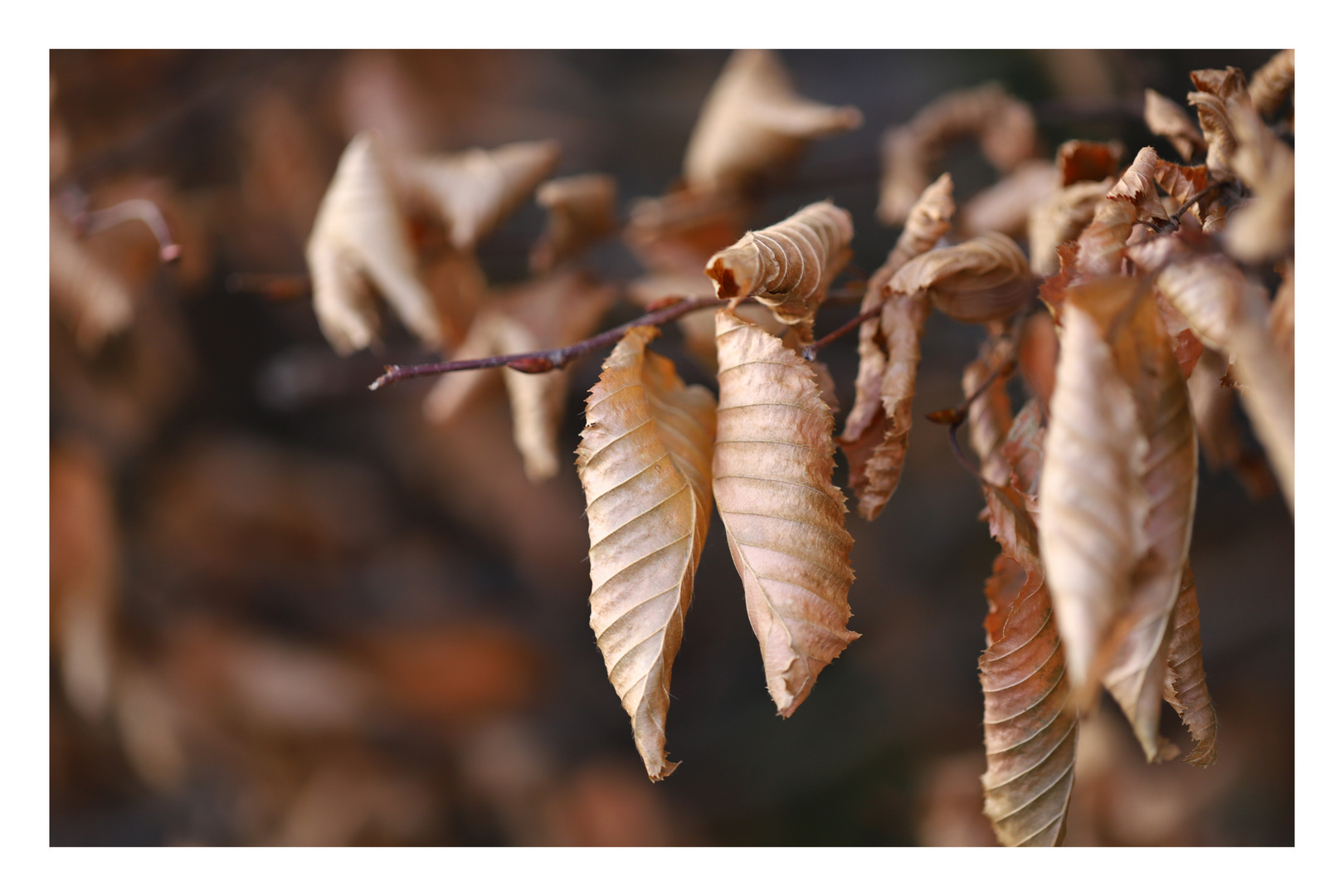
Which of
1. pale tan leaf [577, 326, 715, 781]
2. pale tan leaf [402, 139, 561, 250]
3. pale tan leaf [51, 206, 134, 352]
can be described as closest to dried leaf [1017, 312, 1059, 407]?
pale tan leaf [577, 326, 715, 781]

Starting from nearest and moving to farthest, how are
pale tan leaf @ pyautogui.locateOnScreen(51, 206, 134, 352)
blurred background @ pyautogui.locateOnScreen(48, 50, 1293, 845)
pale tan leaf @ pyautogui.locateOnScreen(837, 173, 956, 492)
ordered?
pale tan leaf @ pyautogui.locateOnScreen(837, 173, 956, 492) → pale tan leaf @ pyautogui.locateOnScreen(51, 206, 134, 352) → blurred background @ pyautogui.locateOnScreen(48, 50, 1293, 845)

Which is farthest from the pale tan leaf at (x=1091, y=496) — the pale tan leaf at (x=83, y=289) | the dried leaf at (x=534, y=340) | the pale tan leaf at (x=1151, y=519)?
the pale tan leaf at (x=83, y=289)

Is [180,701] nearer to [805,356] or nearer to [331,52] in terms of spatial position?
[331,52]

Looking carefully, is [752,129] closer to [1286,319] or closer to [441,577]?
[1286,319]

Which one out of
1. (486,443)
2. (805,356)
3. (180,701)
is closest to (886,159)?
(805,356)

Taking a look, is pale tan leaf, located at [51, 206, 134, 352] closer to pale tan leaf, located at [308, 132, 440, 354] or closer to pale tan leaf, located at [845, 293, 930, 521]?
pale tan leaf, located at [308, 132, 440, 354]

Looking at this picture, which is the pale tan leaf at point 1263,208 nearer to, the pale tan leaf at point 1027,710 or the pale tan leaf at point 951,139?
the pale tan leaf at point 1027,710
